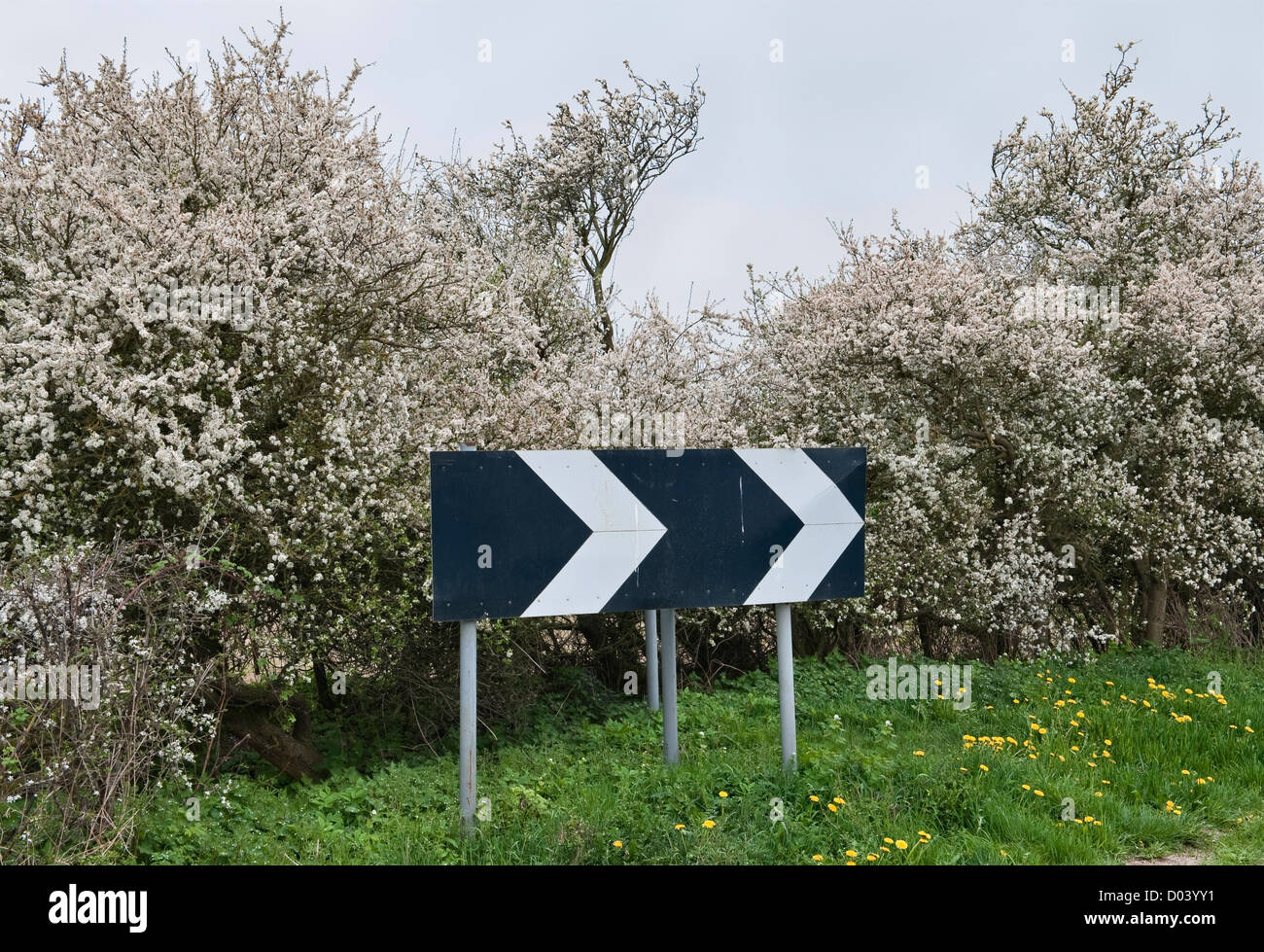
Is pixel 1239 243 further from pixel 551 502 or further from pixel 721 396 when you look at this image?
pixel 551 502

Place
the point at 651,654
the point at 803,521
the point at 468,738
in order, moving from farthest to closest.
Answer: the point at 651,654 < the point at 803,521 < the point at 468,738

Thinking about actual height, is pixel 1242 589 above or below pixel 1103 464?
below

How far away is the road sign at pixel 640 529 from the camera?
14.8 ft

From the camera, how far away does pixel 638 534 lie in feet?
15.9

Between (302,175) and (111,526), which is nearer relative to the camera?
(111,526)

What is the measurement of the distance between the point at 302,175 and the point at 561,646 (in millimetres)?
4302

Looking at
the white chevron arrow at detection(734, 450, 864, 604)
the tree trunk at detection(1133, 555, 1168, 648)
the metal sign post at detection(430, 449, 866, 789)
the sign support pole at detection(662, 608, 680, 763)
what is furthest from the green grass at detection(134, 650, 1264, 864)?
the tree trunk at detection(1133, 555, 1168, 648)

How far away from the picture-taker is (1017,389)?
30.4ft

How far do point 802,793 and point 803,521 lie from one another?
1.40 metres

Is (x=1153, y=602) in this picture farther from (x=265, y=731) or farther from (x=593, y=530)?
(x=265, y=731)

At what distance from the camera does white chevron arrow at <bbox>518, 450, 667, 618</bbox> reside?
465 centimetres

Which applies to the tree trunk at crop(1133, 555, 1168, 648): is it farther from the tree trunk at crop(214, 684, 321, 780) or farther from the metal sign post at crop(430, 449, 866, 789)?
the tree trunk at crop(214, 684, 321, 780)

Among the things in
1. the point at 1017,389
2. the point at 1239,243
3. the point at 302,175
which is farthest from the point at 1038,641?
the point at 302,175

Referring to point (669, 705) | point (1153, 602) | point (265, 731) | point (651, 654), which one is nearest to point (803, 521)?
point (669, 705)
